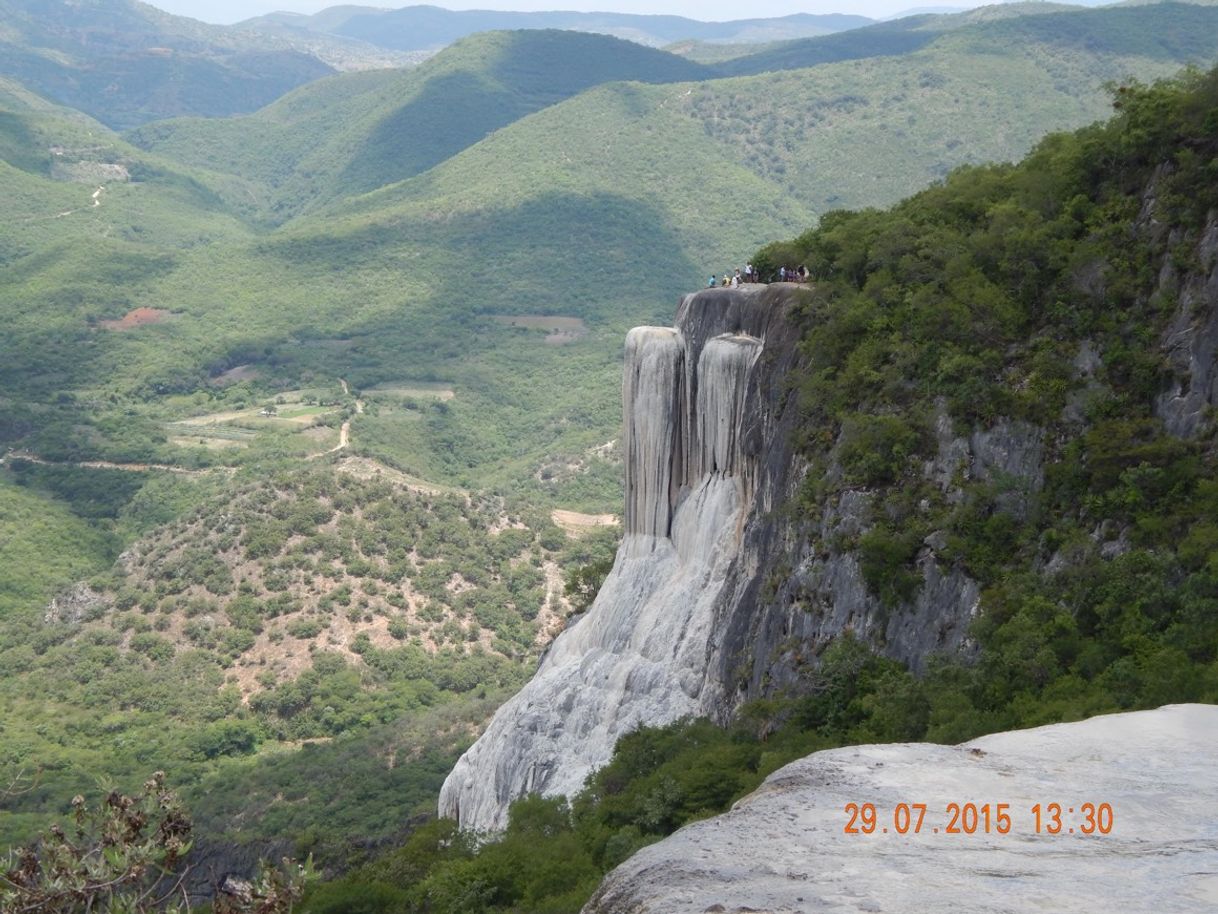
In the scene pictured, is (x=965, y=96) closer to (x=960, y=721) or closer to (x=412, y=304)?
(x=412, y=304)

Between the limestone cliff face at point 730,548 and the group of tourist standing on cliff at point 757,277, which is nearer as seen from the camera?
the limestone cliff face at point 730,548

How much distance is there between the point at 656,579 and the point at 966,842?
785 inches

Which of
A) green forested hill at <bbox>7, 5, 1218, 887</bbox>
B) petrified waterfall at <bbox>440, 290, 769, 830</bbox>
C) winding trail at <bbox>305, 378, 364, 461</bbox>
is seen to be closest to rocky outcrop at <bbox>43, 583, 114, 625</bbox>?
green forested hill at <bbox>7, 5, 1218, 887</bbox>

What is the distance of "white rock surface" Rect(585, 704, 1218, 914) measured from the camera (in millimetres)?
12156

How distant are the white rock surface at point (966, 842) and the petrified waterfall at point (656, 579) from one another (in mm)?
14346

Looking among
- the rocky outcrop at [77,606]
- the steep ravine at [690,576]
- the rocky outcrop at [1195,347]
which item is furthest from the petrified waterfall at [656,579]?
the rocky outcrop at [77,606]

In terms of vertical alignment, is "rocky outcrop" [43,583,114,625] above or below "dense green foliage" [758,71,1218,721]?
below

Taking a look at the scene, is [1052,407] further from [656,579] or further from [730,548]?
[656,579]

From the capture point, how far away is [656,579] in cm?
3312

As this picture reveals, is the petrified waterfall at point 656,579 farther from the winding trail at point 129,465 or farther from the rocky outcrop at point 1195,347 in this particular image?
the winding trail at point 129,465

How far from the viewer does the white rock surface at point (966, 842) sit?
12.2 m

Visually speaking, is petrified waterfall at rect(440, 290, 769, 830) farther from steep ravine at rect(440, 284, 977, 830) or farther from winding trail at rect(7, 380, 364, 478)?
winding trail at rect(7, 380, 364, 478)

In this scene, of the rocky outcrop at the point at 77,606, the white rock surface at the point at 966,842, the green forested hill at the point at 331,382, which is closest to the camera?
the white rock surface at the point at 966,842

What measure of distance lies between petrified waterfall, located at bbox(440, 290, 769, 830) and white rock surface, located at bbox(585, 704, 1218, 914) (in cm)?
1435
